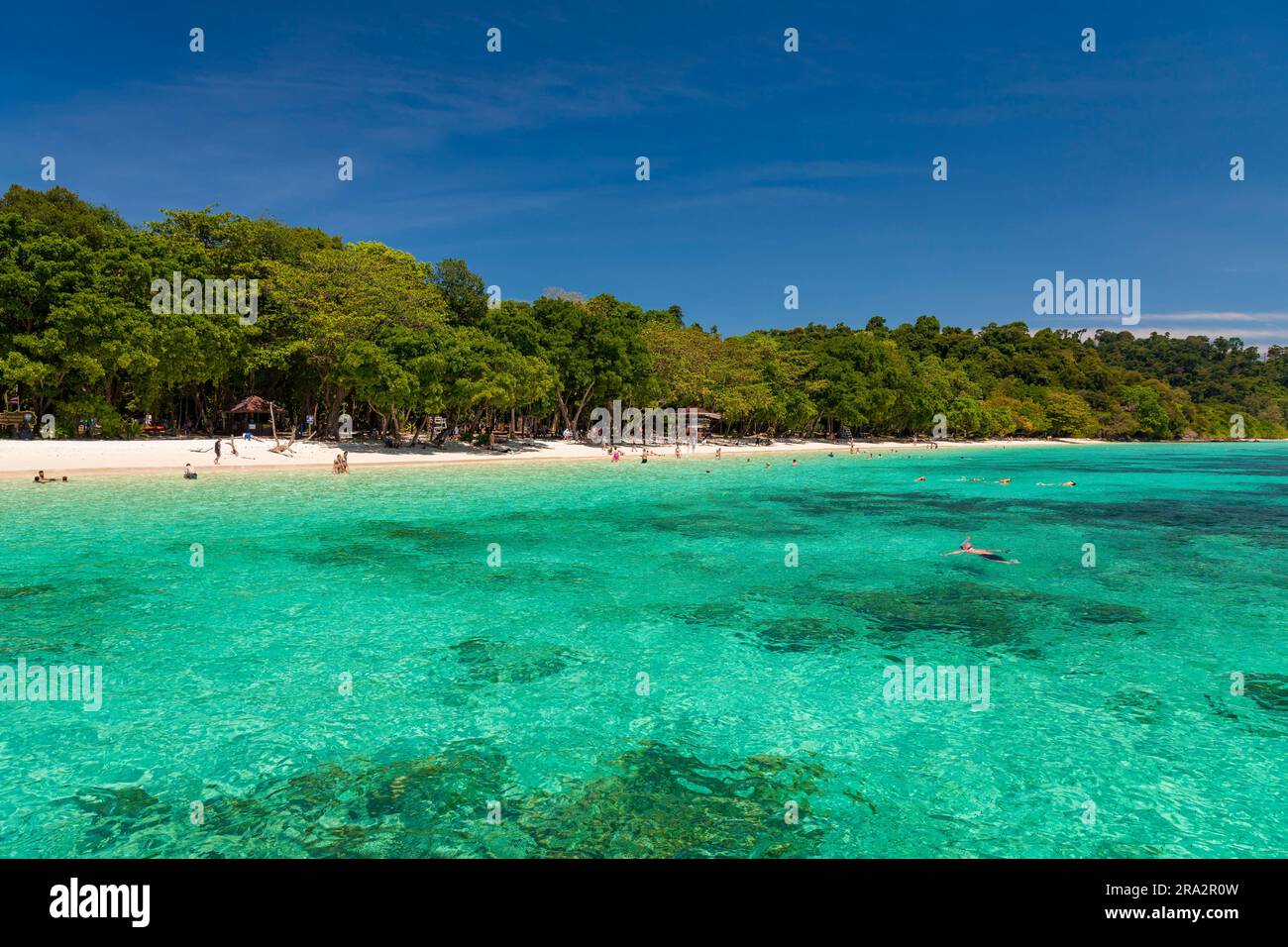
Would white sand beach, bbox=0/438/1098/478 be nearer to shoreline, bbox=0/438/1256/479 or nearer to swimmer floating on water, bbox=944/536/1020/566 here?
shoreline, bbox=0/438/1256/479

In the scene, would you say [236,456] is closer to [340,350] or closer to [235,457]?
[235,457]

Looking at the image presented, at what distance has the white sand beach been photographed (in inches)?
1435

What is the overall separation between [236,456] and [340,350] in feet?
29.5

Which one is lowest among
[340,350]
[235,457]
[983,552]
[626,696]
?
[626,696]

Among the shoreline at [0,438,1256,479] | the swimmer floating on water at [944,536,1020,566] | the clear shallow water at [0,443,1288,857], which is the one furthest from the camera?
the shoreline at [0,438,1256,479]

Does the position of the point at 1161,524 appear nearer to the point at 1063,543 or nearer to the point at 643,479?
the point at 1063,543

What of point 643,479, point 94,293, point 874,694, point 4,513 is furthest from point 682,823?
point 94,293

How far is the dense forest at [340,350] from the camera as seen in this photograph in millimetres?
40594

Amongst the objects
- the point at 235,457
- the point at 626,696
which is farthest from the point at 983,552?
the point at 235,457

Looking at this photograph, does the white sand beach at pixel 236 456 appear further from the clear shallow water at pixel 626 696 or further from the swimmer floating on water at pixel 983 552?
the swimmer floating on water at pixel 983 552

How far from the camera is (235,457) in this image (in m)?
42.1

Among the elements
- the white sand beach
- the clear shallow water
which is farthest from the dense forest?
the clear shallow water

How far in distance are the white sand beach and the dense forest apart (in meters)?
3.26
